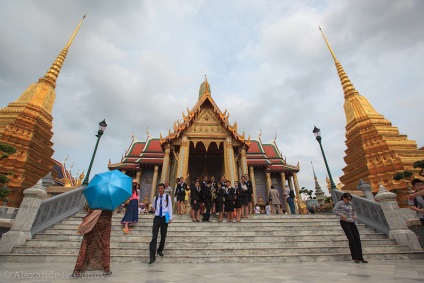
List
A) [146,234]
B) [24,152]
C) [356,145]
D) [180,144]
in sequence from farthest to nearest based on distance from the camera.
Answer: [356,145]
[24,152]
[180,144]
[146,234]

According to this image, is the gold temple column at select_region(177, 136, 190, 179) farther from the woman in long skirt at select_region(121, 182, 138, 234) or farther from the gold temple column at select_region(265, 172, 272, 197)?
the gold temple column at select_region(265, 172, 272, 197)

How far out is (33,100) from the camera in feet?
62.7

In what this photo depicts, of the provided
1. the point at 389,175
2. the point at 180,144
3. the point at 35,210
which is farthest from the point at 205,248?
the point at 389,175

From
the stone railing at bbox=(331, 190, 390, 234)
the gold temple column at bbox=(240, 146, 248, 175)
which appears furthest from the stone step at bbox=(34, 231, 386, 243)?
the gold temple column at bbox=(240, 146, 248, 175)

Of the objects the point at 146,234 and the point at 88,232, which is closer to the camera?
the point at 88,232

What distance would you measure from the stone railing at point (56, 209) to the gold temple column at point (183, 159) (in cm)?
484

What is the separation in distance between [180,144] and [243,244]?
833 cm

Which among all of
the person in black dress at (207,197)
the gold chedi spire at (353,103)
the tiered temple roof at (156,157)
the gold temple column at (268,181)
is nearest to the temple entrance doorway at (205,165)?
the tiered temple roof at (156,157)

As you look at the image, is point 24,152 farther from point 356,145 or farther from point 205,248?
point 356,145

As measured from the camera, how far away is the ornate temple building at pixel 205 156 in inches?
517

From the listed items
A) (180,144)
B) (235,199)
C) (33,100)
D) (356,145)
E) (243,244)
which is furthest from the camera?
(356,145)

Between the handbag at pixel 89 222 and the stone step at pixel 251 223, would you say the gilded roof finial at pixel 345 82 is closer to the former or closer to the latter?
the stone step at pixel 251 223

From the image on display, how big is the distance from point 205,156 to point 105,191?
12.9 m

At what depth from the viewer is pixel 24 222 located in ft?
19.4
